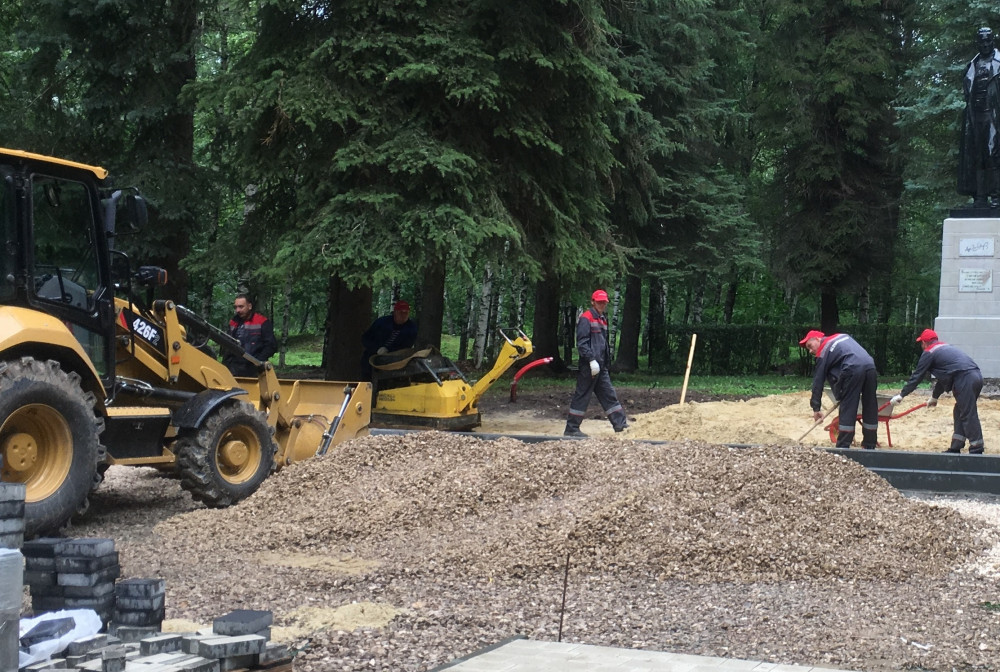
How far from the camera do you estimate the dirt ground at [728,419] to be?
13.0 metres

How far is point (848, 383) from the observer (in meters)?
11.7

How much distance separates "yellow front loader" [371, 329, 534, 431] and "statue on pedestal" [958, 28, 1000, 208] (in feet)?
32.0

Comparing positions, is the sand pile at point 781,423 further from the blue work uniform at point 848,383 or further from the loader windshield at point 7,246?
the loader windshield at point 7,246

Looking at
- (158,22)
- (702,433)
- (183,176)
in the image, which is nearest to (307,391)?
(702,433)

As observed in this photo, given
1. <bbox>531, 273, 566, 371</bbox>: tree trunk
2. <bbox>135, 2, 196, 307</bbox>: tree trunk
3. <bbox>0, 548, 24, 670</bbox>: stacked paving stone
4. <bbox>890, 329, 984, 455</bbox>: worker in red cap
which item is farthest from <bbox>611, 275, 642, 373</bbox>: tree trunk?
<bbox>0, 548, 24, 670</bbox>: stacked paving stone

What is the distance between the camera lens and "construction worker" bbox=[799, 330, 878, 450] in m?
11.6

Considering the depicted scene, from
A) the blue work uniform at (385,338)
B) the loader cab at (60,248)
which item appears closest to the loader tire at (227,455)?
the loader cab at (60,248)

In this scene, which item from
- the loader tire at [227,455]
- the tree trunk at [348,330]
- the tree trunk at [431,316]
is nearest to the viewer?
the loader tire at [227,455]

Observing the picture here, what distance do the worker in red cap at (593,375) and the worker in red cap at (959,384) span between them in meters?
3.30

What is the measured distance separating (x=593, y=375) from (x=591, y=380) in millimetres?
120

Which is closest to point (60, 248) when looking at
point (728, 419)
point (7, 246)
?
point (7, 246)

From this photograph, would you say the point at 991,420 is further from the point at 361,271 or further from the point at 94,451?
the point at 94,451

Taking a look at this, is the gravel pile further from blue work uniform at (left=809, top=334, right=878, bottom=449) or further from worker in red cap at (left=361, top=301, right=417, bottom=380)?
worker in red cap at (left=361, top=301, right=417, bottom=380)

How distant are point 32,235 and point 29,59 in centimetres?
1125
